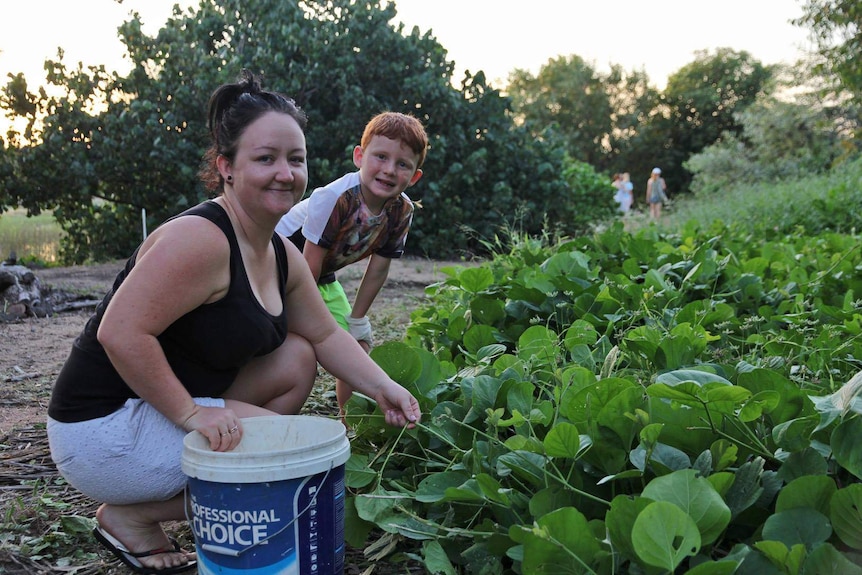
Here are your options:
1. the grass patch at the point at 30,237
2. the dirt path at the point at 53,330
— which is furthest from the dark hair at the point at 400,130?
the grass patch at the point at 30,237

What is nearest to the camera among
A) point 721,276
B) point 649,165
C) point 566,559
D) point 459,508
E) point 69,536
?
point 566,559

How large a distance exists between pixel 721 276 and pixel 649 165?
3328 centimetres

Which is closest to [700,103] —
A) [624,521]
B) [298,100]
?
[298,100]

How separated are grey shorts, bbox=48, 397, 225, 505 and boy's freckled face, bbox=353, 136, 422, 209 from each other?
135 centimetres

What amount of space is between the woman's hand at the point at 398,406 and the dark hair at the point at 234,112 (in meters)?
0.69

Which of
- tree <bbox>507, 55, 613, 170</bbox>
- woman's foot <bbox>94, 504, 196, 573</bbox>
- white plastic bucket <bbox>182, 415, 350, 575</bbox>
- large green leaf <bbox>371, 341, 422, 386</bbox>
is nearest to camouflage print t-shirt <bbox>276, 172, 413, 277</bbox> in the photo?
large green leaf <bbox>371, 341, 422, 386</bbox>

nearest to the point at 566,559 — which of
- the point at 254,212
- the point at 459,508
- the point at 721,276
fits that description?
the point at 459,508

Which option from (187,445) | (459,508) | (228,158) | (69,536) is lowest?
(69,536)

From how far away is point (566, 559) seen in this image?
1269 millimetres

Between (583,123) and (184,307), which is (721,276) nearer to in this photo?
(184,307)

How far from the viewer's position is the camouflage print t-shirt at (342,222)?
2811 millimetres

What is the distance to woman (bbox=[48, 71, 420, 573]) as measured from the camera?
62.8 inches

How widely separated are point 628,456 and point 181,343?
1034mm

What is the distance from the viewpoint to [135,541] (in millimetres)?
1789
